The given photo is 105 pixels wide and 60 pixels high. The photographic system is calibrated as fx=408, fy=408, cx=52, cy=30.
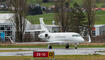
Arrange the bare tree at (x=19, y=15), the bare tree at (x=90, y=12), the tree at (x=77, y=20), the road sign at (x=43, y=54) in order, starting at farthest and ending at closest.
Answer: the tree at (x=77, y=20) → the bare tree at (x=19, y=15) → the bare tree at (x=90, y=12) → the road sign at (x=43, y=54)

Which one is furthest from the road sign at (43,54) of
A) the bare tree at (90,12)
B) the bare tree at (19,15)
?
the bare tree at (19,15)

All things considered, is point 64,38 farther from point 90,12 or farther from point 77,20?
point 77,20

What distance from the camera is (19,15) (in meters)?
86.2

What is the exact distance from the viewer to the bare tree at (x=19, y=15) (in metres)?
85.9

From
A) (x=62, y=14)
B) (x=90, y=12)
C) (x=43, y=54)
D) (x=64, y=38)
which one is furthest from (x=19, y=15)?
(x=43, y=54)

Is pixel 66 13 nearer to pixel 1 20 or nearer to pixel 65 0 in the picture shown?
pixel 65 0

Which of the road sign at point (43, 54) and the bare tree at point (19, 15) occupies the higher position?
the bare tree at point (19, 15)

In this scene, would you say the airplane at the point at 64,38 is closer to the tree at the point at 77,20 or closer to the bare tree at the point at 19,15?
the bare tree at the point at 19,15

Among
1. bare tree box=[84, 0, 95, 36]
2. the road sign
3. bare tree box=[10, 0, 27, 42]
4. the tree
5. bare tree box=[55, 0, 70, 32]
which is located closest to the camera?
the road sign

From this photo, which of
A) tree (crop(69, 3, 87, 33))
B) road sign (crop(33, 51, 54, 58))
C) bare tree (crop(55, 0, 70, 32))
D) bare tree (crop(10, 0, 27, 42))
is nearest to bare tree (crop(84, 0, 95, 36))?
bare tree (crop(55, 0, 70, 32))

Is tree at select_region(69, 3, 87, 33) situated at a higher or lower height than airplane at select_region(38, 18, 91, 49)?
higher

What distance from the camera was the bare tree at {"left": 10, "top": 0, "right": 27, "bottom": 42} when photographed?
282 ft

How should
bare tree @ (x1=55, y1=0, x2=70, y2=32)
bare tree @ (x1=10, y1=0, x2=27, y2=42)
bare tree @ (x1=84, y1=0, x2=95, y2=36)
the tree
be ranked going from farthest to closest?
the tree < bare tree @ (x1=55, y1=0, x2=70, y2=32) < bare tree @ (x1=10, y1=0, x2=27, y2=42) < bare tree @ (x1=84, y1=0, x2=95, y2=36)

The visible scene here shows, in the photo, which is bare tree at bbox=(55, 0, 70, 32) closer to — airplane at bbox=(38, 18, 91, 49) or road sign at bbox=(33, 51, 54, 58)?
airplane at bbox=(38, 18, 91, 49)
